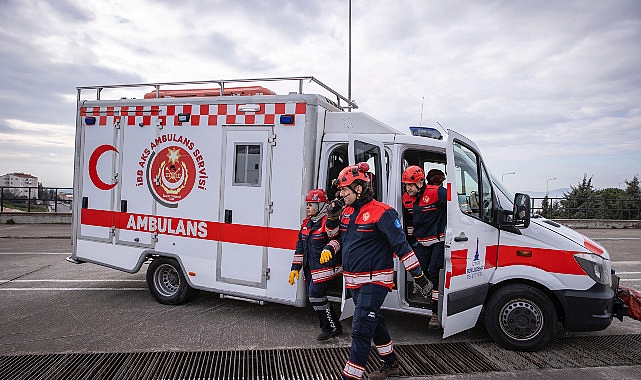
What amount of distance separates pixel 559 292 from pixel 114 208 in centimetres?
575

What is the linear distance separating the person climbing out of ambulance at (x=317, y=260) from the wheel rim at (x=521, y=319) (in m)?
1.80

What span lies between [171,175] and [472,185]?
3854mm

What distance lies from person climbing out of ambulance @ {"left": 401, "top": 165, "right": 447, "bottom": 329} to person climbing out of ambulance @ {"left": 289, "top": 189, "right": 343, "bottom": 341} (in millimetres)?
965

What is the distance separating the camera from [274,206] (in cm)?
571

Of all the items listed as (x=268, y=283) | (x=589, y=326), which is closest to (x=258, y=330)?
(x=268, y=283)

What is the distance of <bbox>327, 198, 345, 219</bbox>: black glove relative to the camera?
499 cm

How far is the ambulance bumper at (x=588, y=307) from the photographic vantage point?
4.73 m

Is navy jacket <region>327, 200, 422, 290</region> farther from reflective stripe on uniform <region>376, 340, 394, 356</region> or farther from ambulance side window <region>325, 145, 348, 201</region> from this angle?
ambulance side window <region>325, 145, 348, 201</region>

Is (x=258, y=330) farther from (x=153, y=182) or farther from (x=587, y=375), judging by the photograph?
(x=587, y=375)

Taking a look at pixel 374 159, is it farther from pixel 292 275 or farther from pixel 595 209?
pixel 595 209

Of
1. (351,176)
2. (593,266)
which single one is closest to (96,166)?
(351,176)

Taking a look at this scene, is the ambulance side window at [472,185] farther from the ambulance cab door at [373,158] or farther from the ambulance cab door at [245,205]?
the ambulance cab door at [245,205]

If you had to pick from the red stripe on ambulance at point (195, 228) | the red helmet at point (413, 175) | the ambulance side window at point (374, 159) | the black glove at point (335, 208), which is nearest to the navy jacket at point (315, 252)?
the black glove at point (335, 208)

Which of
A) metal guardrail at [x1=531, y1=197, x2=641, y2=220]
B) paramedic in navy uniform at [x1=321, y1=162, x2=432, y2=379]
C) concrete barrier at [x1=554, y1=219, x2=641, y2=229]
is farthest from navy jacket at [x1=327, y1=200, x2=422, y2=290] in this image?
metal guardrail at [x1=531, y1=197, x2=641, y2=220]
